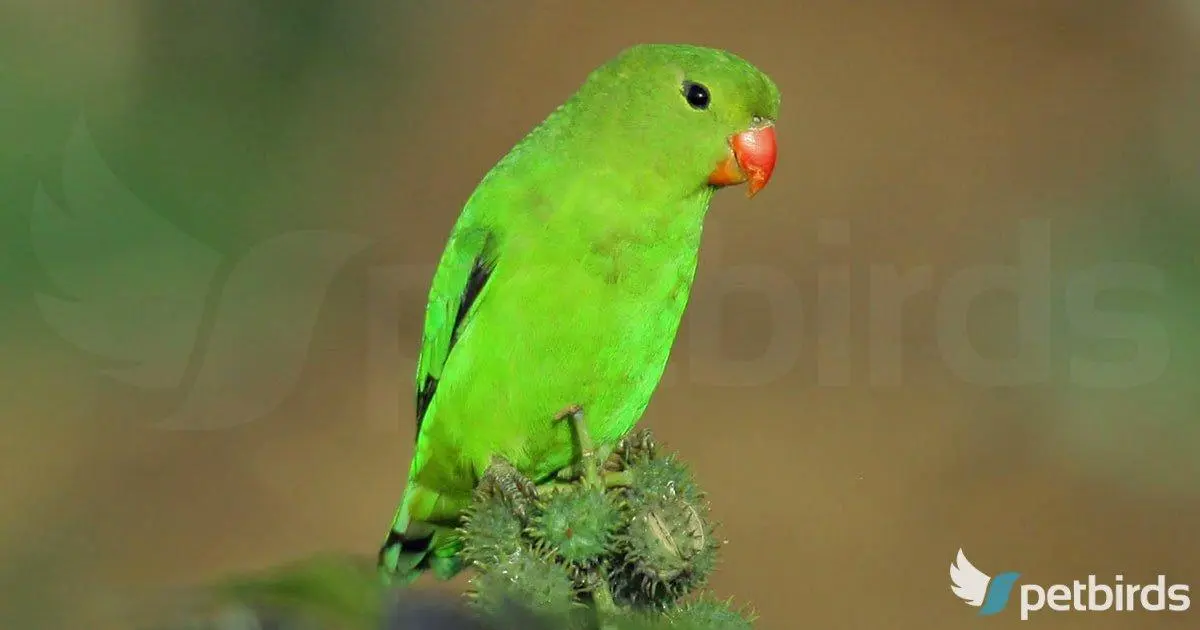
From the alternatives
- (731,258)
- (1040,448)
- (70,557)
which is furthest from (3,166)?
(1040,448)

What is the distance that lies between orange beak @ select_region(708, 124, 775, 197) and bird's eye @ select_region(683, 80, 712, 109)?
11 centimetres

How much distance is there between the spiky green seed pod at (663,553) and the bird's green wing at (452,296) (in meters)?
1.00

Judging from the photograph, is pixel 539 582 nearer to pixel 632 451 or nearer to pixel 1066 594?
pixel 632 451

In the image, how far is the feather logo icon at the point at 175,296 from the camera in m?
5.36

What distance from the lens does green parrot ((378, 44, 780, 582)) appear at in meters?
2.51

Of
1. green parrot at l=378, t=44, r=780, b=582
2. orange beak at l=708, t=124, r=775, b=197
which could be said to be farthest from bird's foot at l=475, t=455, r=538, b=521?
orange beak at l=708, t=124, r=775, b=197

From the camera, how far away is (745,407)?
599cm

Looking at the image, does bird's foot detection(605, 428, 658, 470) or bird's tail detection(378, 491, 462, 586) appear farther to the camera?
bird's tail detection(378, 491, 462, 586)

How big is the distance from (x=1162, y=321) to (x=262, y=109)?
4.66 meters

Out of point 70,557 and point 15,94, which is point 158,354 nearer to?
point 70,557

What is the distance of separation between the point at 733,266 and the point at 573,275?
12.0 feet

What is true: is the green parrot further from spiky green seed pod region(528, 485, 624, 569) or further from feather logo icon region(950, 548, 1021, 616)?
feather logo icon region(950, 548, 1021, 616)

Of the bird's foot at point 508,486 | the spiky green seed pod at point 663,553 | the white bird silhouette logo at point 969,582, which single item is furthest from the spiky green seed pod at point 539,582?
the white bird silhouette logo at point 969,582

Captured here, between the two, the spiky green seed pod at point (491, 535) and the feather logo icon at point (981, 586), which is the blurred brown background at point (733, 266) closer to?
the feather logo icon at point (981, 586)
